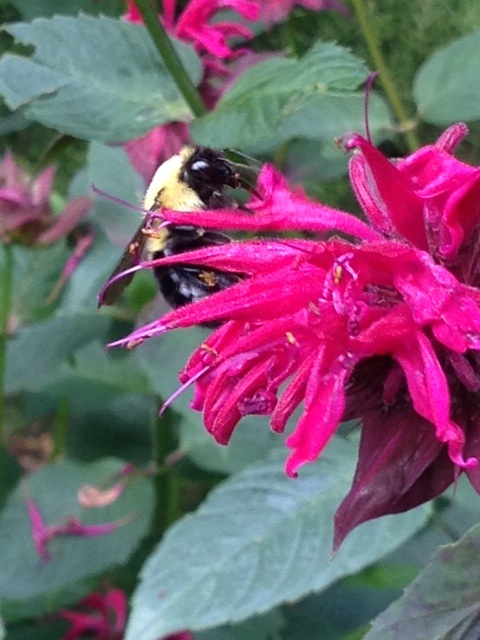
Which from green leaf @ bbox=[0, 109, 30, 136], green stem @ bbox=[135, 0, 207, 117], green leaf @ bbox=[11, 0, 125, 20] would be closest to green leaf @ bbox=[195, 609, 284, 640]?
green stem @ bbox=[135, 0, 207, 117]

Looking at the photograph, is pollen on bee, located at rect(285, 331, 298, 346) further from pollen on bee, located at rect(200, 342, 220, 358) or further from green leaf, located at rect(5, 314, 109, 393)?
green leaf, located at rect(5, 314, 109, 393)

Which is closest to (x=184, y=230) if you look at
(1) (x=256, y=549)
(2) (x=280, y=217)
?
(2) (x=280, y=217)

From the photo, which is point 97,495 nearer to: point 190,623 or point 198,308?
point 190,623

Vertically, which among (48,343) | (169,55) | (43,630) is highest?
(169,55)

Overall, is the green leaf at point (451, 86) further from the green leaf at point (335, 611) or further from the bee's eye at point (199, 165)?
the green leaf at point (335, 611)

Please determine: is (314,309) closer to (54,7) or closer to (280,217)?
(280,217)

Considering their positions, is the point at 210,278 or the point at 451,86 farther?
the point at 451,86
